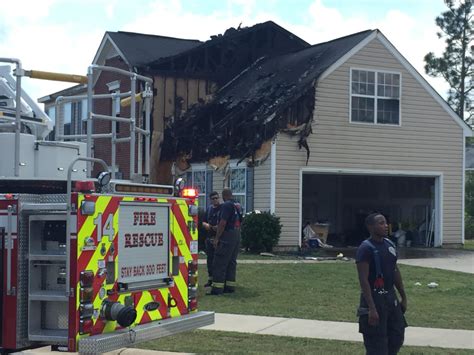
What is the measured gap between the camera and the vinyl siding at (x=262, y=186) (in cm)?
2153

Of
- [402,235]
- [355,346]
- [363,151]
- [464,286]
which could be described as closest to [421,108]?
[363,151]

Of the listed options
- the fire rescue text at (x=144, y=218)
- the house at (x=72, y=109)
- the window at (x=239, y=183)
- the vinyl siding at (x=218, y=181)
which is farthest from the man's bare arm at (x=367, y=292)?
the house at (x=72, y=109)

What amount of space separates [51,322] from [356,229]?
22851mm

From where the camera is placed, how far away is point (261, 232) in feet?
66.4

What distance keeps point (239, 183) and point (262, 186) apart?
1.09m

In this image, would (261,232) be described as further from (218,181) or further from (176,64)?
(176,64)

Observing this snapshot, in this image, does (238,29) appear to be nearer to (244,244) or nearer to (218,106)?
(218,106)

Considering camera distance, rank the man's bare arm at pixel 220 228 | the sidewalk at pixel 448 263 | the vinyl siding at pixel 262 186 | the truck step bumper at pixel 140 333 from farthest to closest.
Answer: the vinyl siding at pixel 262 186 < the sidewalk at pixel 448 263 < the man's bare arm at pixel 220 228 < the truck step bumper at pixel 140 333

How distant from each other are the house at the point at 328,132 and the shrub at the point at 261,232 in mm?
955

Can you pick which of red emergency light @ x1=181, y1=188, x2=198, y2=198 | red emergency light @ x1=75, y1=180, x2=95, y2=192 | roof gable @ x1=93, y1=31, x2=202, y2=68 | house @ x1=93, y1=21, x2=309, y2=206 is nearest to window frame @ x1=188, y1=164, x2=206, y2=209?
house @ x1=93, y1=21, x2=309, y2=206

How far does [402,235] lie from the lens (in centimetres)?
2577

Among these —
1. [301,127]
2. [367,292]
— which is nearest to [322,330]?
[367,292]

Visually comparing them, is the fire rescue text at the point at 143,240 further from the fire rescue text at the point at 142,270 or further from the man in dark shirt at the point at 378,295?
the man in dark shirt at the point at 378,295

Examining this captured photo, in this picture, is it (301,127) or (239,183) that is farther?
(239,183)
